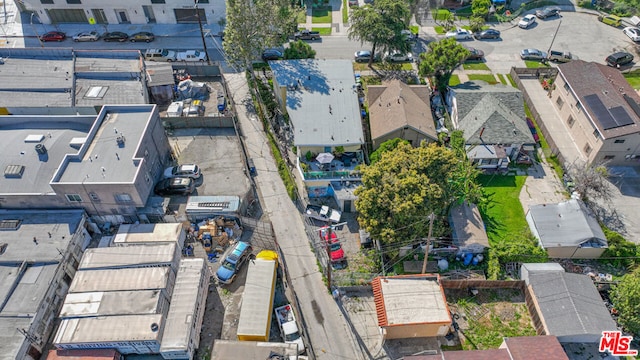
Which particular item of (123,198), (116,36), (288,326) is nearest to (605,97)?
(288,326)

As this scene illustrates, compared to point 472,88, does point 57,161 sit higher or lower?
lower

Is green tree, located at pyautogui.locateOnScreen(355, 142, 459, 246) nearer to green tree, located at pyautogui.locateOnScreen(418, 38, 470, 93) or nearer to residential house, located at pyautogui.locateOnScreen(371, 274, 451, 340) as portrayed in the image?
residential house, located at pyautogui.locateOnScreen(371, 274, 451, 340)

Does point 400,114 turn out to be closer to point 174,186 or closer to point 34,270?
point 174,186

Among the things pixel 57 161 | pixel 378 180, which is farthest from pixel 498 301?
pixel 57 161

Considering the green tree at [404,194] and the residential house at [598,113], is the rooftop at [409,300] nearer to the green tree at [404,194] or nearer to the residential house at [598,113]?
the green tree at [404,194]

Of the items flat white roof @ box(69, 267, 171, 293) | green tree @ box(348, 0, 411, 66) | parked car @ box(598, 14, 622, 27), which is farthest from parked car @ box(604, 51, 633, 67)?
flat white roof @ box(69, 267, 171, 293)

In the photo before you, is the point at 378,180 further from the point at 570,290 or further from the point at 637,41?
the point at 637,41
